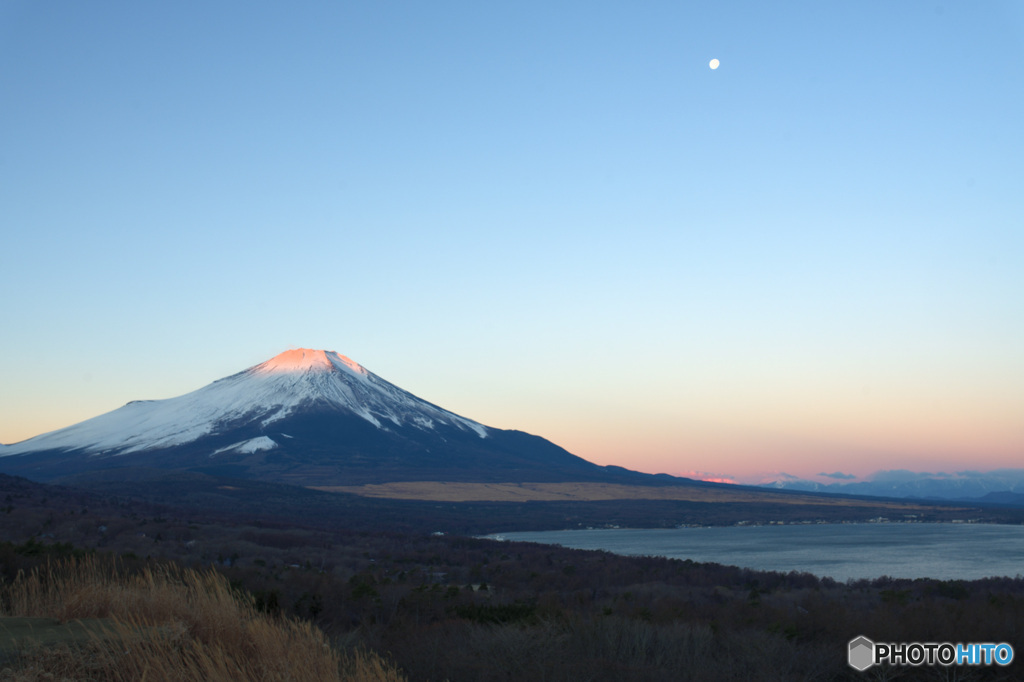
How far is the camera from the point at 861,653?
11211mm

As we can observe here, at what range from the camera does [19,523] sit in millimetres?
32500

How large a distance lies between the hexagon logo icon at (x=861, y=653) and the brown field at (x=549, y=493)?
11463 cm

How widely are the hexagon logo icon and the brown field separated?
4513 inches

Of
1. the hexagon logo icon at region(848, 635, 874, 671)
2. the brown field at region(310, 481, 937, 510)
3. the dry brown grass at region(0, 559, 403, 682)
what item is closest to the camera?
the dry brown grass at region(0, 559, 403, 682)

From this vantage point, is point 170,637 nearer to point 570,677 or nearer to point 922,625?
point 570,677

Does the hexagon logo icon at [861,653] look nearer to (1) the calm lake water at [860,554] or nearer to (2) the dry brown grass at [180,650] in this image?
(2) the dry brown grass at [180,650]

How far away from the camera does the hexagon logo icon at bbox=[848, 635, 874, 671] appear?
35.2 ft

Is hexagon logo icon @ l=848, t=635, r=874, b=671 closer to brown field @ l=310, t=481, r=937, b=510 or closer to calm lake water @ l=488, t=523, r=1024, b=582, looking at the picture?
calm lake water @ l=488, t=523, r=1024, b=582

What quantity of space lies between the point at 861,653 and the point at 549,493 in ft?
451

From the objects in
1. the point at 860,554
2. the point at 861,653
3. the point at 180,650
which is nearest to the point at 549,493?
the point at 860,554

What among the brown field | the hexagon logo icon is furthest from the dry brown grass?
the brown field

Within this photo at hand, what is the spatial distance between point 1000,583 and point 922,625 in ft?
67.1

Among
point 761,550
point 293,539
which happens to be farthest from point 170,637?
point 761,550

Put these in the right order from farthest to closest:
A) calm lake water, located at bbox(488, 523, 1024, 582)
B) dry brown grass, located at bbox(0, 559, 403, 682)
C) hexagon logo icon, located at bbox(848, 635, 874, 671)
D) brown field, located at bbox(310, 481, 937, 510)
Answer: brown field, located at bbox(310, 481, 937, 510)
calm lake water, located at bbox(488, 523, 1024, 582)
hexagon logo icon, located at bbox(848, 635, 874, 671)
dry brown grass, located at bbox(0, 559, 403, 682)
